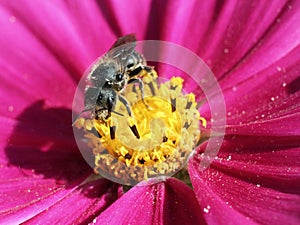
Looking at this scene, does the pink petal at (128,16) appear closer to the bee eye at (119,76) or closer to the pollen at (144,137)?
the pollen at (144,137)

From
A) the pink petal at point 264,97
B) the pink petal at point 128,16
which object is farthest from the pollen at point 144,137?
the pink petal at point 128,16

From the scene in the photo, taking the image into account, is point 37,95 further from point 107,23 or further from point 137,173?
point 137,173

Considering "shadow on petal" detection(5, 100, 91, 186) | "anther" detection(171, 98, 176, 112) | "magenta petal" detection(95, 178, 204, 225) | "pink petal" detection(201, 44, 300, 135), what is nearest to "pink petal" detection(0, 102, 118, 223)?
"shadow on petal" detection(5, 100, 91, 186)

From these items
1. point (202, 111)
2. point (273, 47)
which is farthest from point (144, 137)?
point (273, 47)

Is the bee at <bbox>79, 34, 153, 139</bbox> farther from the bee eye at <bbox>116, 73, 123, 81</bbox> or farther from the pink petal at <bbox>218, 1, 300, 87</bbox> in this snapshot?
→ the pink petal at <bbox>218, 1, 300, 87</bbox>

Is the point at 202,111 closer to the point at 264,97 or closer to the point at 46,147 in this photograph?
the point at 264,97

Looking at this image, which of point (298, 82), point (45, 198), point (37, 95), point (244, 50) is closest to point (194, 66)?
point (244, 50)

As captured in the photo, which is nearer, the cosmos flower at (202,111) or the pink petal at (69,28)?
the cosmos flower at (202,111)
